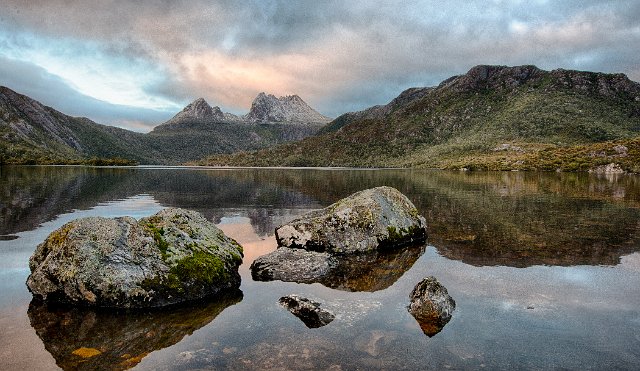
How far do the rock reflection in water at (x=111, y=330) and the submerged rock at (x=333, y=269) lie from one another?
2896mm

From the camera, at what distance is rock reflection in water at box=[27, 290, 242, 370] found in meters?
9.01

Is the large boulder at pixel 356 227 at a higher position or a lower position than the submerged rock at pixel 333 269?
higher

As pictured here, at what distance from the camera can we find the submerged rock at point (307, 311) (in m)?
11.0

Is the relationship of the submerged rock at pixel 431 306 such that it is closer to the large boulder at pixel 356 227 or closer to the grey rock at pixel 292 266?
the grey rock at pixel 292 266

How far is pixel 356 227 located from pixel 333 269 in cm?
404

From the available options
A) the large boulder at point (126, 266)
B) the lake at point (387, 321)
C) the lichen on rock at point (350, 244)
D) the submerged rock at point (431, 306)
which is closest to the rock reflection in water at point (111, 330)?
the lake at point (387, 321)

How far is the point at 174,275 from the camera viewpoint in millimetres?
13148

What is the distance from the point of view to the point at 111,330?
10.6m

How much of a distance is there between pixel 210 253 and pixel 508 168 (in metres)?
177

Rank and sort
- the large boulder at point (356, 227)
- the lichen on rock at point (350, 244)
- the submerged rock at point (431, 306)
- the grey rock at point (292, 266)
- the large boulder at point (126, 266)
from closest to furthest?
the submerged rock at point (431, 306) < the large boulder at point (126, 266) < the grey rock at point (292, 266) < the lichen on rock at point (350, 244) < the large boulder at point (356, 227)

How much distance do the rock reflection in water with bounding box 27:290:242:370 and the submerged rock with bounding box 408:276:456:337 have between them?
555 centimetres

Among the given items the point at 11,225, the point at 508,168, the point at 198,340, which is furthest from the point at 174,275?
the point at 508,168

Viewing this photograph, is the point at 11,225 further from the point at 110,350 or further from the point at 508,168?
the point at 508,168

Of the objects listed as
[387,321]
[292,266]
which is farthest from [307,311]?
[292,266]
